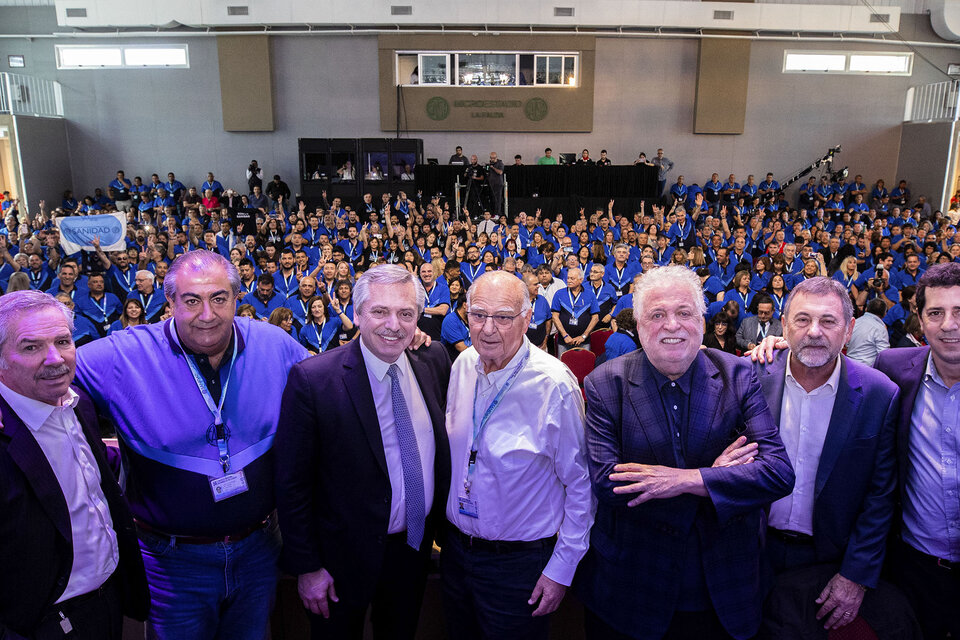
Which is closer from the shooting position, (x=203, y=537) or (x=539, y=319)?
(x=203, y=537)

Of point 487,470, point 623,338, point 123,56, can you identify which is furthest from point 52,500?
point 123,56

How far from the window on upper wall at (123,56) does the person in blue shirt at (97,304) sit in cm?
1212

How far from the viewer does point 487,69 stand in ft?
53.7

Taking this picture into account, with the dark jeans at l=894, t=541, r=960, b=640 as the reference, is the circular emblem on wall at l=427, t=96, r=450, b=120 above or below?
above

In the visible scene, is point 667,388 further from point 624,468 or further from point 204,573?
point 204,573

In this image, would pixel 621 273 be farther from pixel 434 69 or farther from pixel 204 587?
pixel 434 69

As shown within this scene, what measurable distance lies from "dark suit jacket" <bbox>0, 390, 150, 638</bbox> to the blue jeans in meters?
0.32

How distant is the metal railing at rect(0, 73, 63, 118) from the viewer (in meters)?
15.4

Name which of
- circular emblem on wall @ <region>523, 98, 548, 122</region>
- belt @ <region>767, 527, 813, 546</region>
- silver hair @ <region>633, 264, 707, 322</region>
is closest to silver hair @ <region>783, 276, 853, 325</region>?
silver hair @ <region>633, 264, 707, 322</region>

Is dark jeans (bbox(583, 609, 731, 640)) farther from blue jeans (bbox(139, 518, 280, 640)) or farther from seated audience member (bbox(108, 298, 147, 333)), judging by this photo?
seated audience member (bbox(108, 298, 147, 333))

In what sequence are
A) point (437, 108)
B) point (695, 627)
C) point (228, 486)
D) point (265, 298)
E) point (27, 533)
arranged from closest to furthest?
point (27, 533) → point (695, 627) → point (228, 486) → point (265, 298) → point (437, 108)

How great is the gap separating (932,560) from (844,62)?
19.1 m

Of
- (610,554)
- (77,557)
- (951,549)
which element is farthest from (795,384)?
(77,557)

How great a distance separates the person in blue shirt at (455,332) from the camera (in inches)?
240
